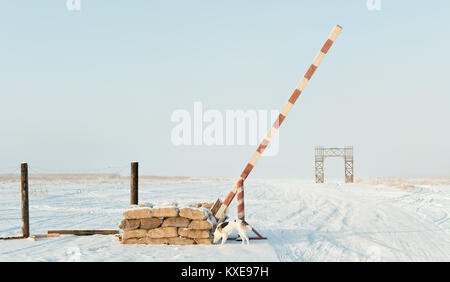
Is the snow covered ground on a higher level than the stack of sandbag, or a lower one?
lower

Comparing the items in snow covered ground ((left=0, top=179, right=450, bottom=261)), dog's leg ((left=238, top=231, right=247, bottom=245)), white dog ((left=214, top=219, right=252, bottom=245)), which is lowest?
snow covered ground ((left=0, top=179, right=450, bottom=261))

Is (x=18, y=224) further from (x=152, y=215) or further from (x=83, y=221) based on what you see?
(x=152, y=215)

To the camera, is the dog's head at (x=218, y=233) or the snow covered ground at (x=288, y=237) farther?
the dog's head at (x=218, y=233)

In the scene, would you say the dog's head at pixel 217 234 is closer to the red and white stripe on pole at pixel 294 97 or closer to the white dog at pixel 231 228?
the white dog at pixel 231 228

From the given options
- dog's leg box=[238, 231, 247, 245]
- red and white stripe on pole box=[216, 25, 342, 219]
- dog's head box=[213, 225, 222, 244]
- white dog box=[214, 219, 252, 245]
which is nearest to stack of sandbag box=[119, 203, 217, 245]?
dog's head box=[213, 225, 222, 244]

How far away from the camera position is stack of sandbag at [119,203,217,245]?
12.5 metres

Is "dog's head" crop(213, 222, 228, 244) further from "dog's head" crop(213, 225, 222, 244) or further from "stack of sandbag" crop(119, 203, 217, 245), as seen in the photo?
"stack of sandbag" crop(119, 203, 217, 245)

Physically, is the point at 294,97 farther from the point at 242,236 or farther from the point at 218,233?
the point at 218,233

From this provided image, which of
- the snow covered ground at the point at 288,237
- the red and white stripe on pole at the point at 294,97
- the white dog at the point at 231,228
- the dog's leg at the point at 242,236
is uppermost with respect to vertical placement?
the red and white stripe on pole at the point at 294,97

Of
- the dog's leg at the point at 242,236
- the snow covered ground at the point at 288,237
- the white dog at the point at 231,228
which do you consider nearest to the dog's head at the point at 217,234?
the white dog at the point at 231,228

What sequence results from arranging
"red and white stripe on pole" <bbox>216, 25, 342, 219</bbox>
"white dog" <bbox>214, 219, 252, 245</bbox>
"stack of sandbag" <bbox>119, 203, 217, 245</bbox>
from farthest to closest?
"red and white stripe on pole" <bbox>216, 25, 342, 219</bbox> → "stack of sandbag" <bbox>119, 203, 217, 245</bbox> → "white dog" <bbox>214, 219, 252, 245</bbox>

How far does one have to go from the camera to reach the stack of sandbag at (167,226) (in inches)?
492

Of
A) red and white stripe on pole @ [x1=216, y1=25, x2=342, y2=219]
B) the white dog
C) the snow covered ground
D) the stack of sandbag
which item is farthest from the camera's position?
red and white stripe on pole @ [x1=216, y1=25, x2=342, y2=219]
